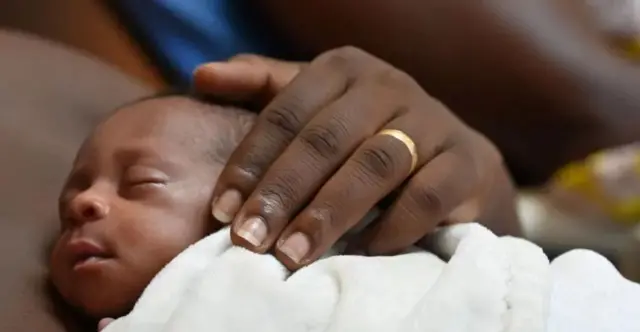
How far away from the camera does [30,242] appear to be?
2.97 feet

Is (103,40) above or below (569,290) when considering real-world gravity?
below

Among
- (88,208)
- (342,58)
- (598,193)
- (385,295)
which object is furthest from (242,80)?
(598,193)

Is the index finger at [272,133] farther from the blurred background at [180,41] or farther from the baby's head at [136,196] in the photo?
the blurred background at [180,41]

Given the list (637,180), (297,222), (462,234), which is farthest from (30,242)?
(637,180)

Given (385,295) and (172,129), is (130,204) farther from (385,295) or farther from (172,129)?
(385,295)

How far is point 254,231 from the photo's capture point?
30.1 inches

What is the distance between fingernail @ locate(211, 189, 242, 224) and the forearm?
0.55m

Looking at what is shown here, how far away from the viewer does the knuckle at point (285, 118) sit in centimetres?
86

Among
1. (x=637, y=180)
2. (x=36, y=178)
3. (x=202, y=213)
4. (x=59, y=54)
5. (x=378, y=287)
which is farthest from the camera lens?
(x=637, y=180)

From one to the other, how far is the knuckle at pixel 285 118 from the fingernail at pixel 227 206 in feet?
0.26

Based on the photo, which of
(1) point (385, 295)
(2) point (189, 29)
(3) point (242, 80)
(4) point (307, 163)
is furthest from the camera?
(2) point (189, 29)

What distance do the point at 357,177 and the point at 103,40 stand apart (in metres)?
0.68

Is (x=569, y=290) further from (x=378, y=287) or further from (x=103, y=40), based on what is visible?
(x=103, y=40)

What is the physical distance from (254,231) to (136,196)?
15 centimetres
